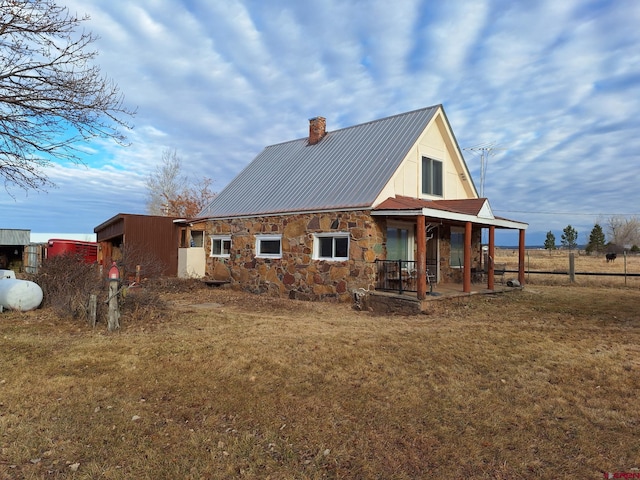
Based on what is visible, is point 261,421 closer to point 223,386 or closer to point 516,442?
point 223,386

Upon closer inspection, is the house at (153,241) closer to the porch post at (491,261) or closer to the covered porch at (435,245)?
the covered porch at (435,245)

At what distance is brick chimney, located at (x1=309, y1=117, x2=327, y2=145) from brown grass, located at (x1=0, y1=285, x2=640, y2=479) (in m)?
11.2

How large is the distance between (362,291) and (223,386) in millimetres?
7038

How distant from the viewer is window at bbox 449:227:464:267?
15984 millimetres

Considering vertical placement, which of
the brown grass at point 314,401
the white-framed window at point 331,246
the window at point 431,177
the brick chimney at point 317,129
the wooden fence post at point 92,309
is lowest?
the brown grass at point 314,401

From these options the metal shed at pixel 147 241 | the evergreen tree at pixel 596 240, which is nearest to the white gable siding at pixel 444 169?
the metal shed at pixel 147 241

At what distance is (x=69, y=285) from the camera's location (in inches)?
383

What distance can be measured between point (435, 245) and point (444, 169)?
2.72m

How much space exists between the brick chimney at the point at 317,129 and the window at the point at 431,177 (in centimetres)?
515

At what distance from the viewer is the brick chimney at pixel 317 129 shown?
59.1ft

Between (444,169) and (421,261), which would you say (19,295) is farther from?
(444,169)

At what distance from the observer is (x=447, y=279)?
1574cm

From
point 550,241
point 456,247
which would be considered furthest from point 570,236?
point 456,247

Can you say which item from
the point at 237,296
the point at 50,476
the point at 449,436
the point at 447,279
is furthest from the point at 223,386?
the point at 447,279
